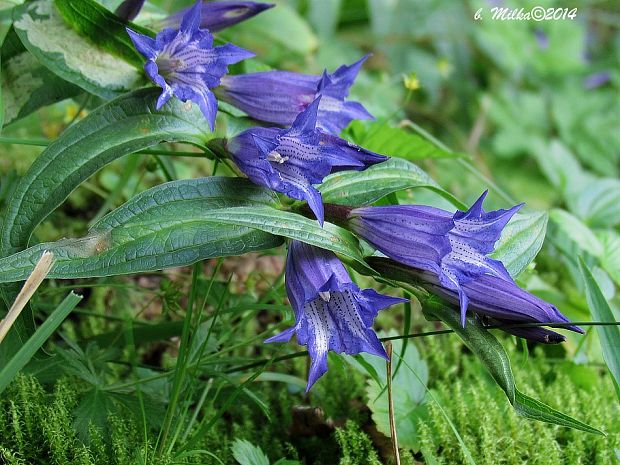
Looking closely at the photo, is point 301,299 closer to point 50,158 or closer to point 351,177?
point 351,177

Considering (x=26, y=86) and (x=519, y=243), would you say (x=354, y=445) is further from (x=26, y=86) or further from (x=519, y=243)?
(x=26, y=86)

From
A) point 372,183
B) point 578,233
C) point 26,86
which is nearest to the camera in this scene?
point 372,183

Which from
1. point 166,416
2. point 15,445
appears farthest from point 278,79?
point 15,445

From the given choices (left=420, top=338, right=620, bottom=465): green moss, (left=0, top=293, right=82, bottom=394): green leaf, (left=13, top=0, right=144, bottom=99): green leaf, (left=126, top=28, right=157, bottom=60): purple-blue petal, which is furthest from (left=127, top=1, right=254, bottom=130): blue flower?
(left=420, top=338, right=620, bottom=465): green moss

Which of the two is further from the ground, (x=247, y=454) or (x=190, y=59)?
(x=190, y=59)

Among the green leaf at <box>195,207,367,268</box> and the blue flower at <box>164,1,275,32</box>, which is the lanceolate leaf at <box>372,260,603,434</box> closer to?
the green leaf at <box>195,207,367,268</box>

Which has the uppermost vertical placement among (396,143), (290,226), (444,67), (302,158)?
(444,67)

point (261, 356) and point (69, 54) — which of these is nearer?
point (69, 54)

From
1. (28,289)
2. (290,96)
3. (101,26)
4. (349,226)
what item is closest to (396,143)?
(290,96)
